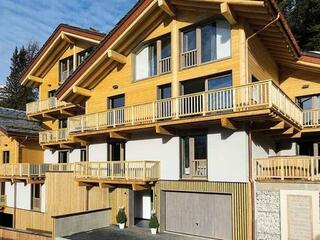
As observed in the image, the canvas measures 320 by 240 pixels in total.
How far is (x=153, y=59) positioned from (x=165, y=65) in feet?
3.75

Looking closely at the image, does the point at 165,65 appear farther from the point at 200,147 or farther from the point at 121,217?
the point at 121,217

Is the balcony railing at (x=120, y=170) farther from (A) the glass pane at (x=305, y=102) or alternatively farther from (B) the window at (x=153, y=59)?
(A) the glass pane at (x=305, y=102)

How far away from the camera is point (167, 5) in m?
Answer: 19.3

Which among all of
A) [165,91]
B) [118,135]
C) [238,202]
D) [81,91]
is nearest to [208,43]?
[165,91]

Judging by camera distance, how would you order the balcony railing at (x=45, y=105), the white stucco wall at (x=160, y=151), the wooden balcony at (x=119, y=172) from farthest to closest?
the balcony railing at (x=45, y=105)
the wooden balcony at (x=119, y=172)
the white stucco wall at (x=160, y=151)

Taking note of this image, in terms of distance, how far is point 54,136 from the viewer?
2922cm

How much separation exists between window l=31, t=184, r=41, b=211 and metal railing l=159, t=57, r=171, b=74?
14663mm

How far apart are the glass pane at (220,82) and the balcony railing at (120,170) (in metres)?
5.03

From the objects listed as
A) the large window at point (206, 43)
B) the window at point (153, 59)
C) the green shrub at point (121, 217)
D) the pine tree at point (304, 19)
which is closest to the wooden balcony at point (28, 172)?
the green shrub at point (121, 217)

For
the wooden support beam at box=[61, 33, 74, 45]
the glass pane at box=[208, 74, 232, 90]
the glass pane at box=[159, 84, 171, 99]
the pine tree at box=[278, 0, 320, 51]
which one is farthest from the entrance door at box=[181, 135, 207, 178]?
the pine tree at box=[278, 0, 320, 51]

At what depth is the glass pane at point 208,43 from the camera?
1844cm

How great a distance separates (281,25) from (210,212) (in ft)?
30.2

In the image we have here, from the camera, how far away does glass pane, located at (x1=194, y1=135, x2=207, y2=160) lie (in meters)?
18.5

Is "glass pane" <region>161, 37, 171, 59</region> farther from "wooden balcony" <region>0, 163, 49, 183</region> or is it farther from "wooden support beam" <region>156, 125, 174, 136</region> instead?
"wooden balcony" <region>0, 163, 49, 183</region>
